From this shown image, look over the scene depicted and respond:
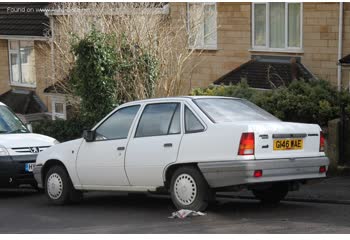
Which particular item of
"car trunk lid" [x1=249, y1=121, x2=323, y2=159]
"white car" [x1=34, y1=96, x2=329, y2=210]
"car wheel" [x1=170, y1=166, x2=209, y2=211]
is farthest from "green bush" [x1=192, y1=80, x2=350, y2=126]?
"car wheel" [x1=170, y1=166, x2=209, y2=211]

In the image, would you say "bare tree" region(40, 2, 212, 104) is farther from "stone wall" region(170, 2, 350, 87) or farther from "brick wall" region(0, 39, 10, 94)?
"brick wall" region(0, 39, 10, 94)

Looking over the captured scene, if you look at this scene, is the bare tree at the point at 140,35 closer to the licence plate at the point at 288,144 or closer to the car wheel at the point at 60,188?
the car wheel at the point at 60,188

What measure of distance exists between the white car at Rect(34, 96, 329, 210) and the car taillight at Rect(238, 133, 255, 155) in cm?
1

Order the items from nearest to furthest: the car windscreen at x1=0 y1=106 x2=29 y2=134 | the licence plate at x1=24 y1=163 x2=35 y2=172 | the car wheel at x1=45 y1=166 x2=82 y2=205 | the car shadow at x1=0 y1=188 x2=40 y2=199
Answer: the car wheel at x1=45 y1=166 x2=82 y2=205 → the licence plate at x1=24 y1=163 x2=35 y2=172 → the car shadow at x1=0 y1=188 x2=40 y2=199 → the car windscreen at x1=0 y1=106 x2=29 y2=134

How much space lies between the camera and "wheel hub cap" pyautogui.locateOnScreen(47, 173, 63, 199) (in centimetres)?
1116

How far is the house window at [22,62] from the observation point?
2612 centimetres

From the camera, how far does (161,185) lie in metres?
9.72

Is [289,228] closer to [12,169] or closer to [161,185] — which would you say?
[161,185]

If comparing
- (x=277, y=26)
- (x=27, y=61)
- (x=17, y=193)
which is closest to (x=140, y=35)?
(x=277, y=26)

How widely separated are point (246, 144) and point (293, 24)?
1026 centimetres

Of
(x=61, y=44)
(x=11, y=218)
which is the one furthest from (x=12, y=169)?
(x=61, y=44)

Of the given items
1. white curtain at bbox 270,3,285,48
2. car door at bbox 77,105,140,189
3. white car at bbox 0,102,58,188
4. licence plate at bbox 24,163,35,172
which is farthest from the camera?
white curtain at bbox 270,3,285,48

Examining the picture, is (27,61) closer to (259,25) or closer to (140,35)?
(140,35)

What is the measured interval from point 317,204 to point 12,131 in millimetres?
5978
